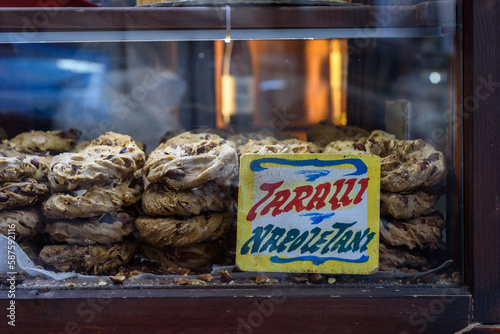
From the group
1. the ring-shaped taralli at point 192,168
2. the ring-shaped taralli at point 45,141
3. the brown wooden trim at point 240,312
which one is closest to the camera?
the brown wooden trim at point 240,312

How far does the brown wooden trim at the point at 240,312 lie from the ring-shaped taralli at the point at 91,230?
0.17 metres

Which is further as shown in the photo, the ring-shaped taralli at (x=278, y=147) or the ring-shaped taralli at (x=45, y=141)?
the ring-shaped taralli at (x=45, y=141)

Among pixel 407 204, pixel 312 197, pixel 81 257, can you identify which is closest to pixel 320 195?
pixel 312 197

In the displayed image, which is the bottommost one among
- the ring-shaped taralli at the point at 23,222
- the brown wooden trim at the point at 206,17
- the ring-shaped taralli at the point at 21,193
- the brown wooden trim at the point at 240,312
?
the brown wooden trim at the point at 240,312

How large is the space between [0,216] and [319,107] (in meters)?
1.17

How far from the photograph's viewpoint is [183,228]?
1297 mm

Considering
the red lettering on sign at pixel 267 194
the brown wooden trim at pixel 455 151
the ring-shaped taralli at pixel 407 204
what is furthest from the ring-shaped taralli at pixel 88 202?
the brown wooden trim at pixel 455 151

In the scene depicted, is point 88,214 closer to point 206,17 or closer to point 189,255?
point 189,255

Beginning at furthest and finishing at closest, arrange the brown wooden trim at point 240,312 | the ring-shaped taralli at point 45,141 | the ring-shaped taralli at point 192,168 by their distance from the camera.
→ the ring-shaped taralli at point 45,141 < the ring-shaped taralli at point 192,168 < the brown wooden trim at point 240,312

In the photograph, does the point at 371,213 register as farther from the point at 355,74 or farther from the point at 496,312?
the point at 355,74

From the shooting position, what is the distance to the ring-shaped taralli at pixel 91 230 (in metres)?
1.31

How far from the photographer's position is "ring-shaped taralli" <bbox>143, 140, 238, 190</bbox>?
1.29 meters

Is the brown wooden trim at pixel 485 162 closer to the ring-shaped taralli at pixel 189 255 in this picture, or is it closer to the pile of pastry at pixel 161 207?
the pile of pastry at pixel 161 207

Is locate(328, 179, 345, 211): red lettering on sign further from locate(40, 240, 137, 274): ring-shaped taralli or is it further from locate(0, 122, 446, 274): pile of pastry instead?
locate(40, 240, 137, 274): ring-shaped taralli
